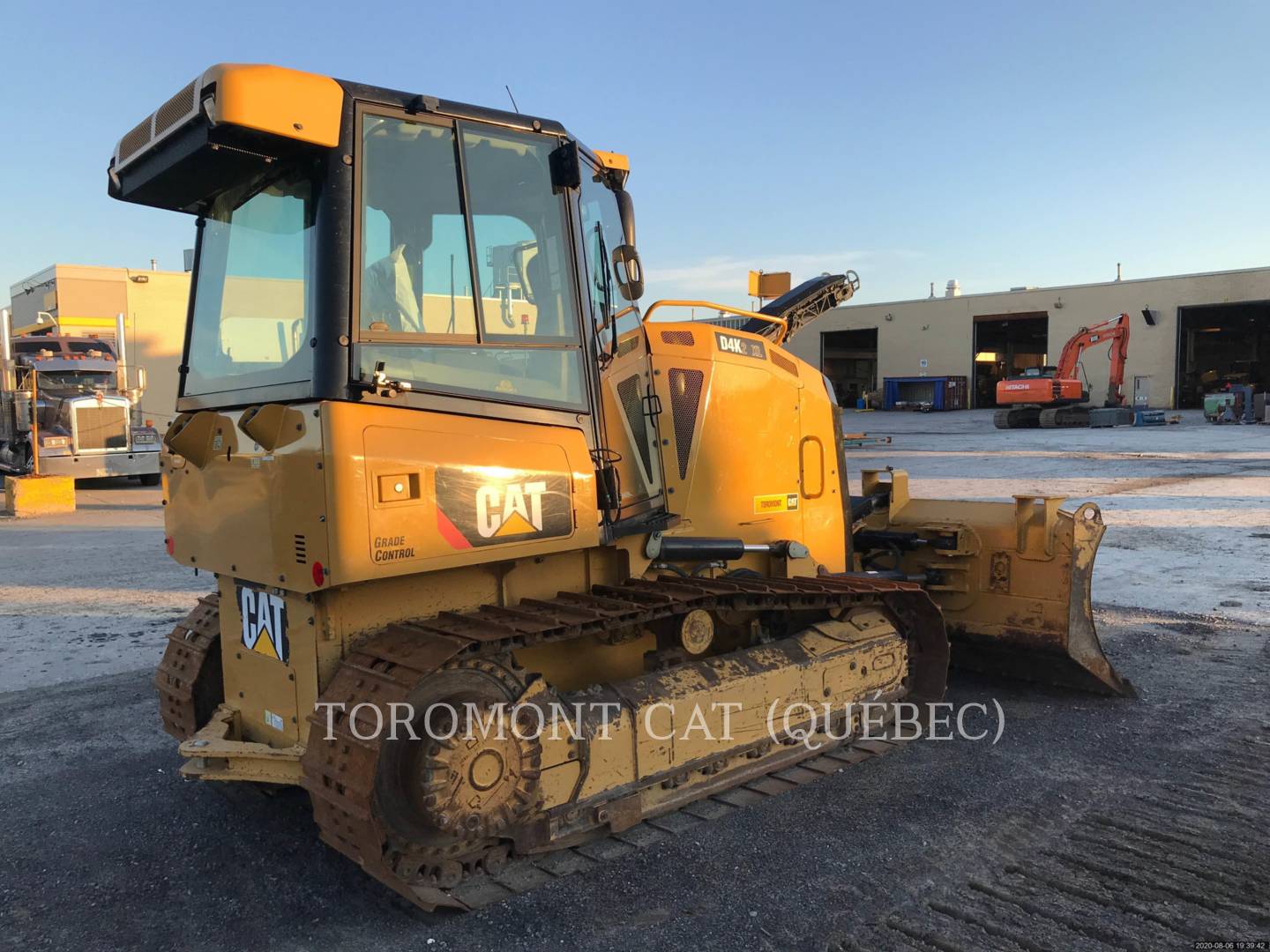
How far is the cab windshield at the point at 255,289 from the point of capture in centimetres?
331

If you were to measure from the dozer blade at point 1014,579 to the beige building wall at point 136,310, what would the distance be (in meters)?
27.3

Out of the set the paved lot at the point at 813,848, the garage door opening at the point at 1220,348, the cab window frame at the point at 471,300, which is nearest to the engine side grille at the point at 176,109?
the cab window frame at the point at 471,300

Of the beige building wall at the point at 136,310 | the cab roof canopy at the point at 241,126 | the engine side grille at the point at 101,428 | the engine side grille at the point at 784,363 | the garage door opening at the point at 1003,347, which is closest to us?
the cab roof canopy at the point at 241,126

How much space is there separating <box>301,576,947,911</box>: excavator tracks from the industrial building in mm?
41846

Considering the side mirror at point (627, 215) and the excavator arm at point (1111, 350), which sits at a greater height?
the excavator arm at point (1111, 350)

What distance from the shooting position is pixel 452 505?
3330mm

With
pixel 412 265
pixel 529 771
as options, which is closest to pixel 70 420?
pixel 412 265

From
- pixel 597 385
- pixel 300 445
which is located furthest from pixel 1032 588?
pixel 300 445

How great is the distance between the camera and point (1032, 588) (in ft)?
18.9

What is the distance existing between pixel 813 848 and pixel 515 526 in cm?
188

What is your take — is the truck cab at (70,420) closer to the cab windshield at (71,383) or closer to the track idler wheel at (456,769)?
the cab windshield at (71,383)

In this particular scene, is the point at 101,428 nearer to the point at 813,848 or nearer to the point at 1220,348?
the point at 813,848

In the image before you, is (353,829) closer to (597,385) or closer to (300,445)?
(300,445)

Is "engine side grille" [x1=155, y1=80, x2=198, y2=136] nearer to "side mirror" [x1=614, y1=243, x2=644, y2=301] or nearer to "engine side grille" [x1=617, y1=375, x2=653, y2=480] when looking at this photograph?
"side mirror" [x1=614, y1=243, x2=644, y2=301]
